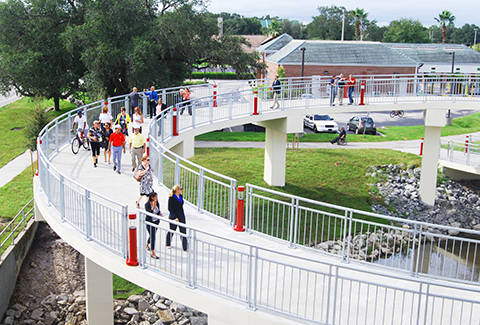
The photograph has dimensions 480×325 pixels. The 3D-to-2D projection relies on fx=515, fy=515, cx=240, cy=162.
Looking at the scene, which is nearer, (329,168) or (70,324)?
(70,324)

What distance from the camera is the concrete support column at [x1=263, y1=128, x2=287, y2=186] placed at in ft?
95.0

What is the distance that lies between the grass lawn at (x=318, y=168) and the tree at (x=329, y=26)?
68.3 meters

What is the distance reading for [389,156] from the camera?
122 ft

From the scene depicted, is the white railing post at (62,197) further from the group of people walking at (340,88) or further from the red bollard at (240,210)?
the group of people walking at (340,88)

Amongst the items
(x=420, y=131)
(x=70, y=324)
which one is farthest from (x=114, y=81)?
(x=420, y=131)

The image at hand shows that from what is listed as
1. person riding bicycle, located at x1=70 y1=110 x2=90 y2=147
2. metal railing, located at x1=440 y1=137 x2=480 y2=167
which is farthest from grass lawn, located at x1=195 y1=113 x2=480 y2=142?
person riding bicycle, located at x1=70 y1=110 x2=90 y2=147

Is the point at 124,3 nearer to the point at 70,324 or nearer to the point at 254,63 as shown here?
the point at 254,63

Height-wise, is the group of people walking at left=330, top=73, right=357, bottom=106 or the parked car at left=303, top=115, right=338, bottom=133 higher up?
the group of people walking at left=330, top=73, right=357, bottom=106

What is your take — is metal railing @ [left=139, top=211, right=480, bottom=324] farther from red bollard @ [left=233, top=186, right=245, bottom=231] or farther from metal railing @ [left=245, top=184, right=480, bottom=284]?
red bollard @ [left=233, top=186, right=245, bottom=231]

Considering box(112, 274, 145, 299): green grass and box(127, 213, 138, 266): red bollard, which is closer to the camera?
box(127, 213, 138, 266): red bollard

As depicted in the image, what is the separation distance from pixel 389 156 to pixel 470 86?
10872 mm

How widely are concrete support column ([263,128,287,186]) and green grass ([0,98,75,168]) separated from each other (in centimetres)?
1208

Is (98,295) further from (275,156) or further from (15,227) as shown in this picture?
(275,156)

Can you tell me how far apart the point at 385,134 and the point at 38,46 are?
92.8 feet
